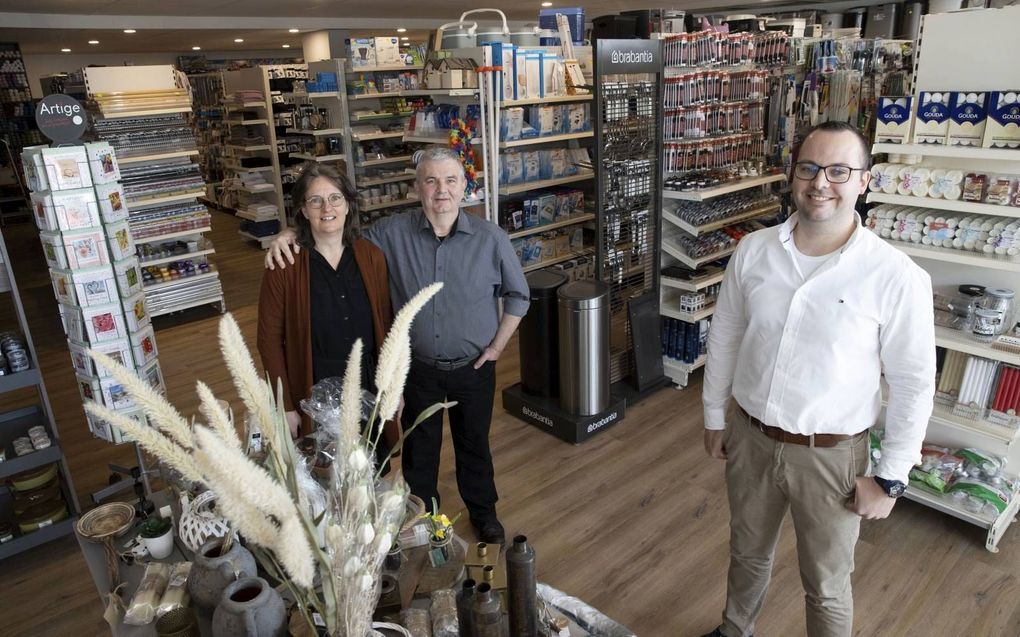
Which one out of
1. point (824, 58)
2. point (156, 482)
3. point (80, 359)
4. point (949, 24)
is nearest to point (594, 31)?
point (949, 24)

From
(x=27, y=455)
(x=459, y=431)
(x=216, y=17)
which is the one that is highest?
(x=216, y=17)

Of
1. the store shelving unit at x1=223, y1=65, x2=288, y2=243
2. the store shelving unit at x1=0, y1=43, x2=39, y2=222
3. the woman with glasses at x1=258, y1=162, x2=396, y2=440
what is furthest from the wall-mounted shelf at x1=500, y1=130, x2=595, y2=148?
the store shelving unit at x1=0, y1=43, x2=39, y2=222

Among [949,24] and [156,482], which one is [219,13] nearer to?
[156,482]

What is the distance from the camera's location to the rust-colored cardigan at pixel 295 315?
2383mm

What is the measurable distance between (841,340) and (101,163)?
3.12 meters

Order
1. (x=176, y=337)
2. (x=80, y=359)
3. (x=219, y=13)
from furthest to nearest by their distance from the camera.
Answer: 1. (x=219, y=13)
2. (x=176, y=337)
3. (x=80, y=359)

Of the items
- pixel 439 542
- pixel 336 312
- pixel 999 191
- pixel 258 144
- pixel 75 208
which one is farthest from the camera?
pixel 258 144

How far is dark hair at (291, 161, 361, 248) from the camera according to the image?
92.3 inches

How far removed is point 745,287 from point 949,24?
73.0 inches

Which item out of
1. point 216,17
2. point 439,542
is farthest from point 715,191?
point 216,17

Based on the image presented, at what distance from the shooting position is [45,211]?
296 cm

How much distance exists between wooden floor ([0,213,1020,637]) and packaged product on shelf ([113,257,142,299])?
1268 millimetres

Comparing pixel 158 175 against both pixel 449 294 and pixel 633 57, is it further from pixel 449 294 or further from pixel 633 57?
pixel 449 294

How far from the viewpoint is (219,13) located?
9039 mm
